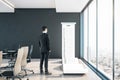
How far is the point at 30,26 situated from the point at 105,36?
643 centimetres

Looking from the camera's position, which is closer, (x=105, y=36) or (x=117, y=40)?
(x=117, y=40)

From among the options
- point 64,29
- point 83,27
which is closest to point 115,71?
point 64,29

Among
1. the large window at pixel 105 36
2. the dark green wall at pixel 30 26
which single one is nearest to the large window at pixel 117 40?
the large window at pixel 105 36

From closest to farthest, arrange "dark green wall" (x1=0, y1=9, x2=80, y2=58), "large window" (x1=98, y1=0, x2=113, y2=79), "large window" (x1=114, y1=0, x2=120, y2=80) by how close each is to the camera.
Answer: "large window" (x1=114, y1=0, x2=120, y2=80), "large window" (x1=98, y1=0, x2=113, y2=79), "dark green wall" (x1=0, y1=9, x2=80, y2=58)

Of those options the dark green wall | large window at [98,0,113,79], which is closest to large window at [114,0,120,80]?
large window at [98,0,113,79]

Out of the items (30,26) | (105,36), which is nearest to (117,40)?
(105,36)

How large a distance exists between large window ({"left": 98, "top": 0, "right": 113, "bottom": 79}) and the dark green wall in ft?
16.4

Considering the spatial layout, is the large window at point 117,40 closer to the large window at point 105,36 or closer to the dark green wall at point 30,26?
the large window at point 105,36

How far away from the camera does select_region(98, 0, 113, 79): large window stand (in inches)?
273

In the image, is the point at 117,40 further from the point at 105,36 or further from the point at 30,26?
the point at 30,26

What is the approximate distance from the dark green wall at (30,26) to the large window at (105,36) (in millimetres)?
4995

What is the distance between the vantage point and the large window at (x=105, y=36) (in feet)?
22.8

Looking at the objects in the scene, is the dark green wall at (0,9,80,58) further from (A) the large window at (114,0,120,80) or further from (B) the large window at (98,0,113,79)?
(A) the large window at (114,0,120,80)

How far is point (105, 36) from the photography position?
7.61 metres
